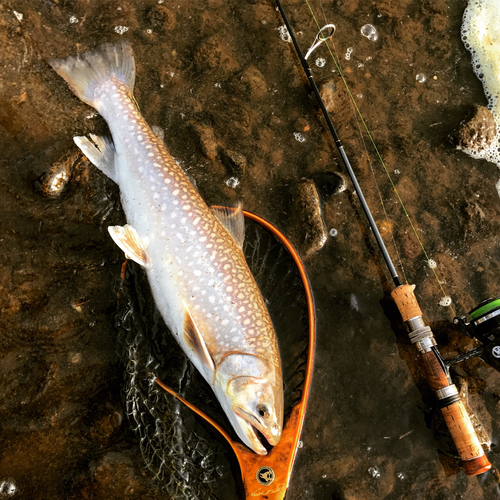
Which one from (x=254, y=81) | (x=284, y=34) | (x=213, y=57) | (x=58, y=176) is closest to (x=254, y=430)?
(x=58, y=176)

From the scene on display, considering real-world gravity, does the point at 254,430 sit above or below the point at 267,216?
below

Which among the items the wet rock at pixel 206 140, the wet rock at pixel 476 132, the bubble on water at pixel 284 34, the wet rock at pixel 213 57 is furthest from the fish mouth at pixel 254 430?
the bubble on water at pixel 284 34

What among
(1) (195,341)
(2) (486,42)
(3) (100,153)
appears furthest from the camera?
(2) (486,42)

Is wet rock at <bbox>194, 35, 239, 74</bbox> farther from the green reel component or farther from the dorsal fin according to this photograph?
the green reel component

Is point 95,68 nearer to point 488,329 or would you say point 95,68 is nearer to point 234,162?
point 234,162

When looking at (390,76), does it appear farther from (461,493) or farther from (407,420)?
(461,493)

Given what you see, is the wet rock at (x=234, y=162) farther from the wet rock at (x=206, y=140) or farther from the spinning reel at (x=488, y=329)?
the spinning reel at (x=488, y=329)

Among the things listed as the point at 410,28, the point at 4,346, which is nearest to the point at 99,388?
the point at 4,346
